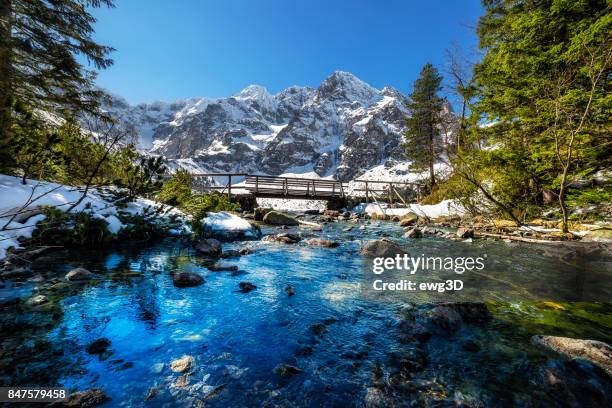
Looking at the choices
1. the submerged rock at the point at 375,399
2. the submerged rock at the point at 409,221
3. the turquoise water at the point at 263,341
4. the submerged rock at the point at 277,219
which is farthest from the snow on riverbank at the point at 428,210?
the submerged rock at the point at 375,399

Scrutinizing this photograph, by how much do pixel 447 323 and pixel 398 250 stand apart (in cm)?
Answer: 454

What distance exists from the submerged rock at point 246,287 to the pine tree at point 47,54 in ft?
30.2

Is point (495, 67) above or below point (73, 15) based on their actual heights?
below

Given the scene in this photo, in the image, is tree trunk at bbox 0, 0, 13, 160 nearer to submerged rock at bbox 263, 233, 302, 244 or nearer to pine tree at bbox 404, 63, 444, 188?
submerged rock at bbox 263, 233, 302, 244

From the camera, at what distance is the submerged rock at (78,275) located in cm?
478

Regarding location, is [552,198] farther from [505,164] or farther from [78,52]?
[78,52]

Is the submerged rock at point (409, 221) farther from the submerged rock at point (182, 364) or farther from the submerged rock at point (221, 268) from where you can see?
the submerged rock at point (182, 364)

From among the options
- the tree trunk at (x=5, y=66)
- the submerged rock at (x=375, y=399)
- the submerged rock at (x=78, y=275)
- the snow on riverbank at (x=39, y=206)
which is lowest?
the submerged rock at (x=375, y=399)

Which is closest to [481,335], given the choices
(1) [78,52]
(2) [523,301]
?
(2) [523,301]

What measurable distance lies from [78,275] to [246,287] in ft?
10.1

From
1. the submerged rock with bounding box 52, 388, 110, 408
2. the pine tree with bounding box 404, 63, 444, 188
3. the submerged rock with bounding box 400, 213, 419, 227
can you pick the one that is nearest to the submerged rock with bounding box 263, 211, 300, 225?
the submerged rock with bounding box 400, 213, 419, 227

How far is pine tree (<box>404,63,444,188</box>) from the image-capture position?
25781mm

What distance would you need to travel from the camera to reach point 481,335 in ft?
11.1

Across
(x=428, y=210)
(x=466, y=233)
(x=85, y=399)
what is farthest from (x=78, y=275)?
(x=428, y=210)
